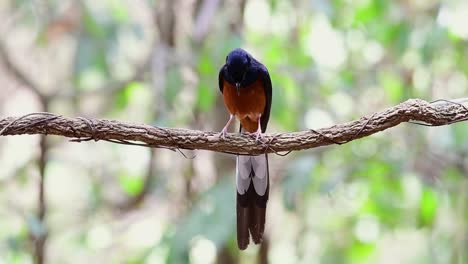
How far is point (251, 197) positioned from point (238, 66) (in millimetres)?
727

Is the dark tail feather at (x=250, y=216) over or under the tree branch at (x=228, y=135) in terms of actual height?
under

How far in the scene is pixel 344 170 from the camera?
4.74 m

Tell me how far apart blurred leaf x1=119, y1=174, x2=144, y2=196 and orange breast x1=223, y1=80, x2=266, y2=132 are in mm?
2534

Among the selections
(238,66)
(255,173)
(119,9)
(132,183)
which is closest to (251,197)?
(255,173)

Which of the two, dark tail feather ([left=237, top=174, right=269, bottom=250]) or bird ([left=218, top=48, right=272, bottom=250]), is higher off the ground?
bird ([left=218, top=48, right=272, bottom=250])

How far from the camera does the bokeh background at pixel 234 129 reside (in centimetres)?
467

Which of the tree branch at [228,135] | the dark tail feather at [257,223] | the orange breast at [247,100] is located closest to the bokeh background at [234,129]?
the orange breast at [247,100]

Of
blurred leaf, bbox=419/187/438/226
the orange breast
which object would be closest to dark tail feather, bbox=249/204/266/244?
the orange breast

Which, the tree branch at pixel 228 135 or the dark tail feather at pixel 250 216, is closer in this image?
the tree branch at pixel 228 135

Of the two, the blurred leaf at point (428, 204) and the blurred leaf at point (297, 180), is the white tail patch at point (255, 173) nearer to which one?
the blurred leaf at point (297, 180)

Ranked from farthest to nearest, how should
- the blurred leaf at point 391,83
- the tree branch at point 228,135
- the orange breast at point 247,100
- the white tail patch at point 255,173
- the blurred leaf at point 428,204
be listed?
the blurred leaf at point 391,83
the blurred leaf at point 428,204
the orange breast at point 247,100
the white tail patch at point 255,173
the tree branch at point 228,135

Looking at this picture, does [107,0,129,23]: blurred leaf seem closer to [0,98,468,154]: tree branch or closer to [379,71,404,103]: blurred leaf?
[379,71,404,103]: blurred leaf

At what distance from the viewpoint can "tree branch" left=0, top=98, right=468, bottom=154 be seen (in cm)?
240

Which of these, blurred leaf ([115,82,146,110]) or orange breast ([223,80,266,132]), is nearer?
orange breast ([223,80,266,132])
